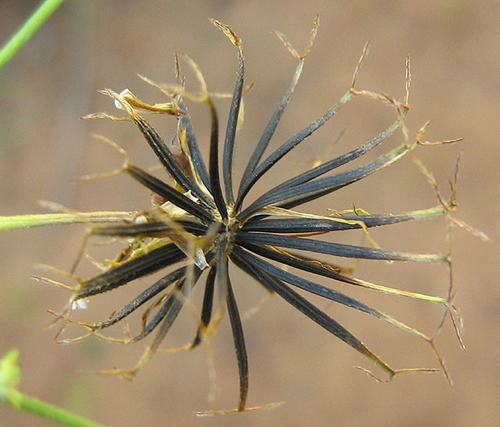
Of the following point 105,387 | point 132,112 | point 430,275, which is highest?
point 132,112

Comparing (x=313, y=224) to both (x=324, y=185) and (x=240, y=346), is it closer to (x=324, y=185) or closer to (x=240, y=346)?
(x=324, y=185)

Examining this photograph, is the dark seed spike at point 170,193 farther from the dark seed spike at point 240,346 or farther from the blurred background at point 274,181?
the blurred background at point 274,181

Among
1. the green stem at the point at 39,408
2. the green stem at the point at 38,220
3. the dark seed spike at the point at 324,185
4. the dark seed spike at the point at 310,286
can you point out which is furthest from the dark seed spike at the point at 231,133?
the green stem at the point at 39,408

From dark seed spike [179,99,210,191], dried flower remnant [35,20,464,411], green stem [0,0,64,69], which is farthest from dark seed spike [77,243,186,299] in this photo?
green stem [0,0,64,69]

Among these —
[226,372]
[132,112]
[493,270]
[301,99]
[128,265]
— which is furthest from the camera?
[301,99]

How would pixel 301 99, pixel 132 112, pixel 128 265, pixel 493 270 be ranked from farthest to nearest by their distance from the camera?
pixel 301 99 → pixel 493 270 → pixel 132 112 → pixel 128 265

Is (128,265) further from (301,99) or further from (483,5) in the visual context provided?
(483,5)

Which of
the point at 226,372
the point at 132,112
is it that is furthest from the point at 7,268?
the point at 132,112
